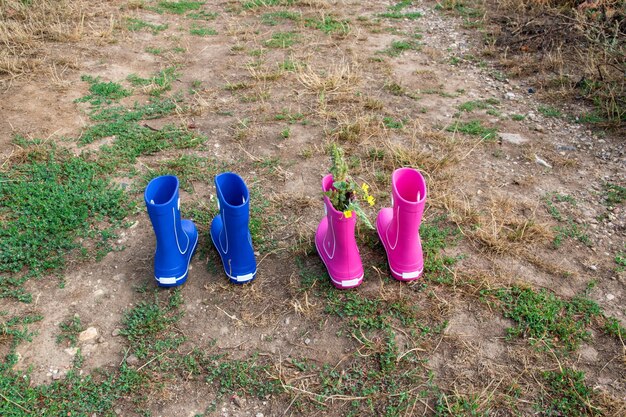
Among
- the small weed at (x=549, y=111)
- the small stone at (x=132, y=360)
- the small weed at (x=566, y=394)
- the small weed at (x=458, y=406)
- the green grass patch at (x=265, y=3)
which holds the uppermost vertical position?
the green grass patch at (x=265, y=3)

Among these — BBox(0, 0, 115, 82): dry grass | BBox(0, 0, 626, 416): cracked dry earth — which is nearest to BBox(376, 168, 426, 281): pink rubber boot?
BBox(0, 0, 626, 416): cracked dry earth

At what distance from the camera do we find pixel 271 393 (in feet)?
6.61

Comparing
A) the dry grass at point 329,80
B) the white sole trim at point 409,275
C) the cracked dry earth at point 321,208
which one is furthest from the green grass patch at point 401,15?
the white sole trim at point 409,275

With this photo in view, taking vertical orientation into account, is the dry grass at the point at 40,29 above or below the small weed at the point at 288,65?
above

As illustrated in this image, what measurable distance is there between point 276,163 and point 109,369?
1732mm

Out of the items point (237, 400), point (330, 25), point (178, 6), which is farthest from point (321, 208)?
point (178, 6)

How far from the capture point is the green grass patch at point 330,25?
5211 mm

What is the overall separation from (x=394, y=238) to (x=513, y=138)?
1.77 meters

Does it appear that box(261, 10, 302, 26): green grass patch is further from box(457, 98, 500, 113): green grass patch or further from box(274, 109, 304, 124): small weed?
box(457, 98, 500, 113): green grass patch

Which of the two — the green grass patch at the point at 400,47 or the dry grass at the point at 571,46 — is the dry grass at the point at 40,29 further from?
the dry grass at the point at 571,46

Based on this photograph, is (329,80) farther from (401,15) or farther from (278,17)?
(401,15)

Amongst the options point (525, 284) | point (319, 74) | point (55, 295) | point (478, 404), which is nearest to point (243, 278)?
point (55, 295)

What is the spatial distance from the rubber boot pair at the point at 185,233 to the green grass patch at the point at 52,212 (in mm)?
512

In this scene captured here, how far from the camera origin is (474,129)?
367 centimetres
